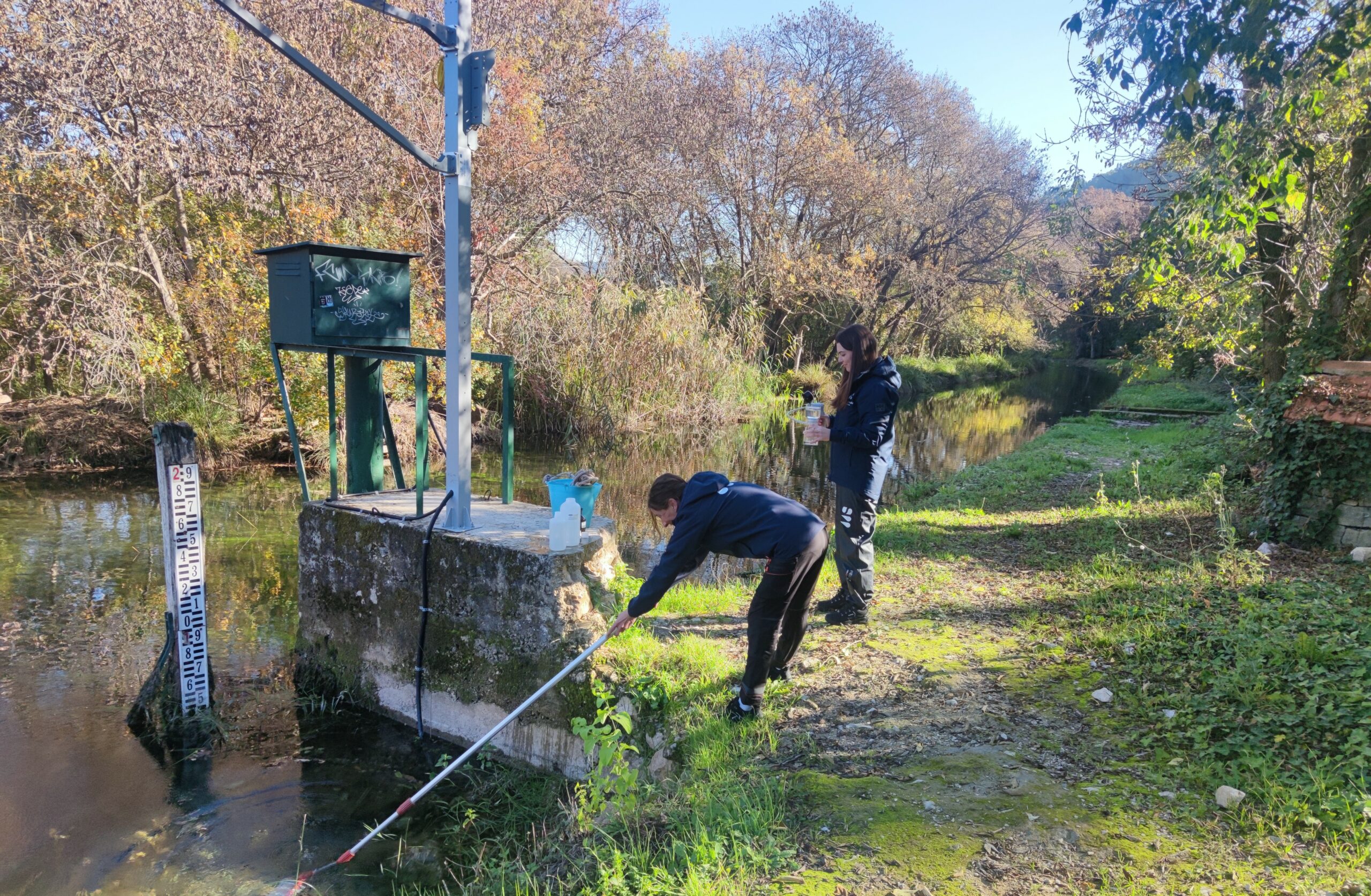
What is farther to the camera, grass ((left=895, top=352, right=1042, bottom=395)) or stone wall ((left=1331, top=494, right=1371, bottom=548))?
grass ((left=895, top=352, right=1042, bottom=395))

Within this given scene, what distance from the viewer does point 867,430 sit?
17.7ft

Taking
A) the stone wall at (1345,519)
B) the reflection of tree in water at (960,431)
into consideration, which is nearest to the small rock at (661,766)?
the stone wall at (1345,519)

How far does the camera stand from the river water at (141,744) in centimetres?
450

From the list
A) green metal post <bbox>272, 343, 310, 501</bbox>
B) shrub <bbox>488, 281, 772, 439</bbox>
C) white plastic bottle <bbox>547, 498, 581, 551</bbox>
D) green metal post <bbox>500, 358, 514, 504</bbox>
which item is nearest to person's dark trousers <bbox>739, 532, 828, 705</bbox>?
white plastic bottle <bbox>547, 498, 581, 551</bbox>

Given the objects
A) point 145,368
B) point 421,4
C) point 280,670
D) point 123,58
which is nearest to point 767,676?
point 280,670

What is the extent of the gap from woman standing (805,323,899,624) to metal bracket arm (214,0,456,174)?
2647 millimetres

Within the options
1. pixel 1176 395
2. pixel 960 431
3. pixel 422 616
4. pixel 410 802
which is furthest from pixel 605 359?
pixel 1176 395

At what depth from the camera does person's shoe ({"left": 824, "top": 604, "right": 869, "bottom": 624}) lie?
596cm

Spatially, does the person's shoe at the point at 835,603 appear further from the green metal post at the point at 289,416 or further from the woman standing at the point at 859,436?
the green metal post at the point at 289,416

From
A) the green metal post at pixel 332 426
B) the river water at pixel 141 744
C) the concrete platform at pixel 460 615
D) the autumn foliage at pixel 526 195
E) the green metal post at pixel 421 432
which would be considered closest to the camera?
the river water at pixel 141 744

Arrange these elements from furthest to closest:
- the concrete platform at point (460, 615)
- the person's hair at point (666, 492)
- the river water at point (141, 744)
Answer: the concrete platform at point (460, 615) → the river water at point (141, 744) → the person's hair at point (666, 492)

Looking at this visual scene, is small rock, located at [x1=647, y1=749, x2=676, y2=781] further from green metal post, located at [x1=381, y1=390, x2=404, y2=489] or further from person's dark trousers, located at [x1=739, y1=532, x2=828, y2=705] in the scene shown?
green metal post, located at [x1=381, y1=390, x2=404, y2=489]

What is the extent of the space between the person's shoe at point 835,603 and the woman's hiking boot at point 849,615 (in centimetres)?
3

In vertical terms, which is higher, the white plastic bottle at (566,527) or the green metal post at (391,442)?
the green metal post at (391,442)
